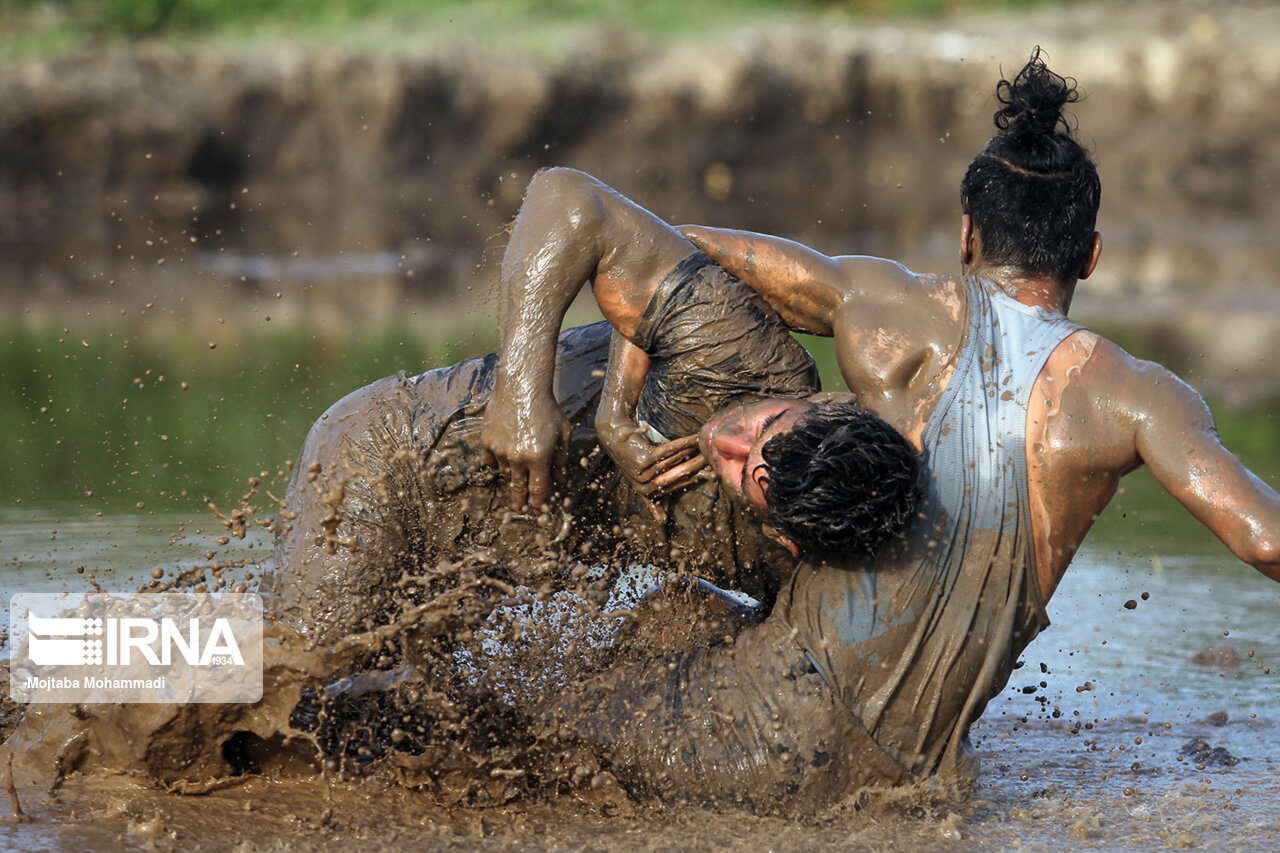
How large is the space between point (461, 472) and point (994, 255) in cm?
137

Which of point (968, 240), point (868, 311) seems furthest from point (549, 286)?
point (968, 240)

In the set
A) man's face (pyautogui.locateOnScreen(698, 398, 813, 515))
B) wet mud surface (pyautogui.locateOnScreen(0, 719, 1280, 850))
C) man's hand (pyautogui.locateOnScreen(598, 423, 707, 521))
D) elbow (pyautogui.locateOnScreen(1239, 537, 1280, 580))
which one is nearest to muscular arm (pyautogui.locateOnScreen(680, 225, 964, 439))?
man's face (pyautogui.locateOnScreen(698, 398, 813, 515))

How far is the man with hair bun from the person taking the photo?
10.9 feet

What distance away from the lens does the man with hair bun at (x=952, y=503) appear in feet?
10.9

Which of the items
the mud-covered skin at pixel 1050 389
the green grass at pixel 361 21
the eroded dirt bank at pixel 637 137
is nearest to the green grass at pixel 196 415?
the mud-covered skin at pixel 1050 389

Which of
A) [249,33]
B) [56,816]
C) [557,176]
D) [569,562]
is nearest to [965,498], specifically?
[569,562]

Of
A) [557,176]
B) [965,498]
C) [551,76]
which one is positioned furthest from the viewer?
[551,76]

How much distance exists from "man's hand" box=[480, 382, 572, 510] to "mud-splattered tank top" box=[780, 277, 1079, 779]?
666 mm

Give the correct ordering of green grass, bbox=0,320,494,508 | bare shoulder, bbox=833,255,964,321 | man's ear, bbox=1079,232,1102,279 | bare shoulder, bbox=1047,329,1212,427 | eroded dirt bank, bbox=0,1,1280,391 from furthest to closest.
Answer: eroded dirt bank, bbox=0,1,1280,391 < green grass, bbox=0,320,494,508 < man's ear, bbox=1079,232,1102,279 < bare shoulder, bbox=833,255,964,321 < bare shoulder, bbox=1047,329,1212,427

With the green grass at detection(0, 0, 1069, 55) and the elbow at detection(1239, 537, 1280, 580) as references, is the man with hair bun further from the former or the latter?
the green grass at detection(0, 0, 1069, 55)

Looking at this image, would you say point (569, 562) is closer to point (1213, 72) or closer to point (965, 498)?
point (965, 498)

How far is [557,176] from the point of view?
11.8 feet

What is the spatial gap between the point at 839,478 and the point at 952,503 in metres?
0.37

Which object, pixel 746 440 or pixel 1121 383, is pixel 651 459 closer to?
pixel 746 440
